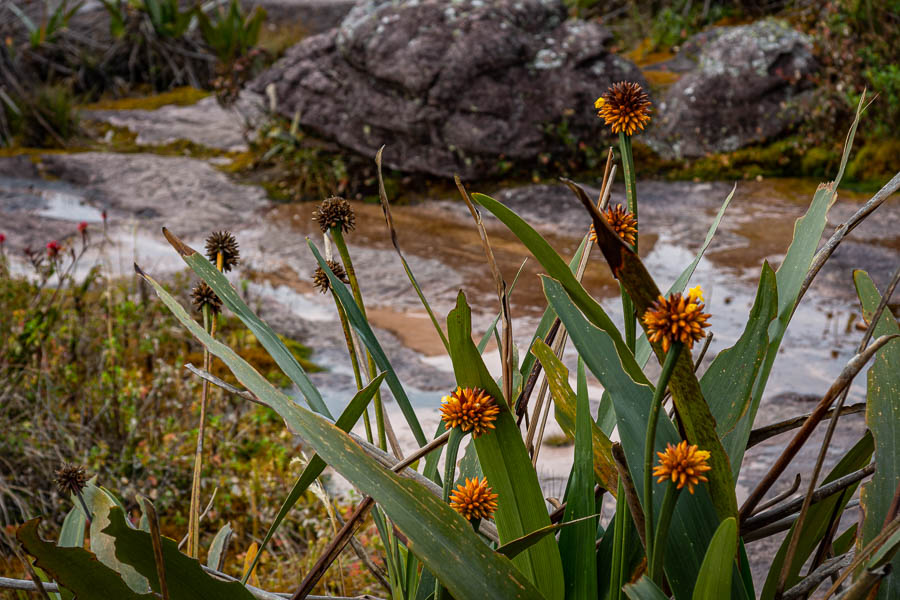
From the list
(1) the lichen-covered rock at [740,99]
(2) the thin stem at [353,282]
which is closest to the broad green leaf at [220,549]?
(2) the thin stem at [353,282]

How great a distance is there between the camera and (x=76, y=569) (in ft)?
2.60

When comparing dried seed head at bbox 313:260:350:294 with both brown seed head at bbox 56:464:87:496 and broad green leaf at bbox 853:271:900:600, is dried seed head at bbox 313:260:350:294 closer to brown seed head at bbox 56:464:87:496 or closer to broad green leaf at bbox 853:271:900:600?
brown seed head at bbox 56:464:87:496

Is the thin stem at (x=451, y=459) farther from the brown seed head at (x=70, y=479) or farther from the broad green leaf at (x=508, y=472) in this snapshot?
the brown seed head at (x=70, y=479)

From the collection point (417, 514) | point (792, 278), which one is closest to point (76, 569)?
point (417, 514)

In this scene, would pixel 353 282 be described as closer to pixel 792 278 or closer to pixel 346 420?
pixel 346 420

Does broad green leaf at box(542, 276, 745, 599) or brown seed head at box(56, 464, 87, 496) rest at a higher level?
broad green leaf at box(542, 276, 745, 599)

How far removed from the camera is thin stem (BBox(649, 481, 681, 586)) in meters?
0.63

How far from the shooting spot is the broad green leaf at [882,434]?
2.82ft

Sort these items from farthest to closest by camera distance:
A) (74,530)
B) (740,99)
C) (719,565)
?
(740,99)
(74,530)
(719,565)

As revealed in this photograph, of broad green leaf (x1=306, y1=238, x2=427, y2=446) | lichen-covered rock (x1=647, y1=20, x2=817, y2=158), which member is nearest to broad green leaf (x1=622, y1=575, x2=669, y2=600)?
broad green leaf (x1=306, y1=238, x2=427, y2=446)

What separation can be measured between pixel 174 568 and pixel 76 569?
3.7 inches

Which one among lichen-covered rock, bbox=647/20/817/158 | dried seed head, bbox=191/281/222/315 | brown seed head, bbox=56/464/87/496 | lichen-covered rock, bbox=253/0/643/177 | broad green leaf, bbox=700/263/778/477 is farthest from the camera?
lichen-covered rock, bbox=647/20/817/158

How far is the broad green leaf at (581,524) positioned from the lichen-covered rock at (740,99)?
5375mm

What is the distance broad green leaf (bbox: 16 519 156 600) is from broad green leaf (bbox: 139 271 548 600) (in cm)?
23
